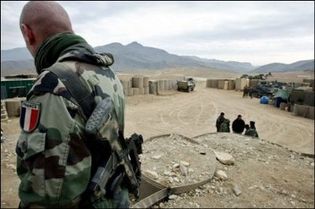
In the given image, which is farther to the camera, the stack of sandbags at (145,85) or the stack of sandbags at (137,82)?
the stack of sandbags at (145,85)

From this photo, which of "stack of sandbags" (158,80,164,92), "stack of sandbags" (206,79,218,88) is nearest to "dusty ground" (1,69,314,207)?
"stack of sandbags" (158,80,164,92)

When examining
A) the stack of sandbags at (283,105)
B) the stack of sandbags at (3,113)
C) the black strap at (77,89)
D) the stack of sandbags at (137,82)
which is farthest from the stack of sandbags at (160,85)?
the black strap at (77,89)

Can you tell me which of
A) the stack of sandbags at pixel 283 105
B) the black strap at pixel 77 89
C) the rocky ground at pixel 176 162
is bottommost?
the rocky ground at pixel 176 162

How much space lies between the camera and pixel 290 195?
5617 mm

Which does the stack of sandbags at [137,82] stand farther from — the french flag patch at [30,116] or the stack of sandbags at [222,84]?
the french flag patch at [30,116]

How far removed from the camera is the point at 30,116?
1301mm

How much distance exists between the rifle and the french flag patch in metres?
0.20

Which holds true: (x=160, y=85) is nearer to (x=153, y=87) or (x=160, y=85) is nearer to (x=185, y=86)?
(x=153, y=87)

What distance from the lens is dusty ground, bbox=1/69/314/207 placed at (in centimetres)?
621

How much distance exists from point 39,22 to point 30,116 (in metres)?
0.47

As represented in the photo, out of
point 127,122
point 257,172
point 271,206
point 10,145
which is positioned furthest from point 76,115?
point 127,122

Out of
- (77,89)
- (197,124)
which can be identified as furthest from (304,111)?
(77,89)

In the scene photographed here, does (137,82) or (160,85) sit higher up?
(137,82)

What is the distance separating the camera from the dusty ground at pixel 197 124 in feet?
20.4
